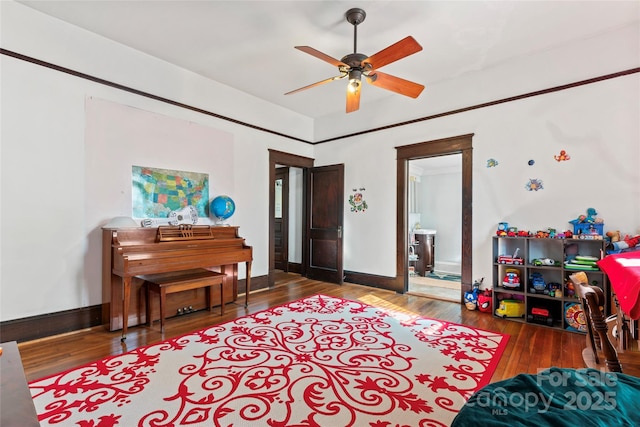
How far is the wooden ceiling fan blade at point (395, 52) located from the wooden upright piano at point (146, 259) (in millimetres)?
2739

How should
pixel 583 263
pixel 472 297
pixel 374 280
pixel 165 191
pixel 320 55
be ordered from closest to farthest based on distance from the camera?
pixel 320 55
pixel 583 263
pixel 165 191
pixel 472 297
pixel 374 280

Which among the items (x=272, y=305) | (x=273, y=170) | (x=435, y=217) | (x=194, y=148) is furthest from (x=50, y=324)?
(x=435, y=217)

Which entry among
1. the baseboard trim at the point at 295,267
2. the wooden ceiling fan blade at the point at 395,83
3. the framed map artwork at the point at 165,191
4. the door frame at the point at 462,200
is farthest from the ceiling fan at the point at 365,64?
the baseboard trim at the point at 295,267

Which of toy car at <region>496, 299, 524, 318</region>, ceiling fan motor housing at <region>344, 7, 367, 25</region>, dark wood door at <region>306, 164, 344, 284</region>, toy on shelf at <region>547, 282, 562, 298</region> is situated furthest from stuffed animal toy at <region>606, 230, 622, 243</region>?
dark wood door at <region>306, 164, 344, 284</region>

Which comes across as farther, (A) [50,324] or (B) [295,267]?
(B) [295,267]

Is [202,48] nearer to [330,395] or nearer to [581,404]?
[330,395]

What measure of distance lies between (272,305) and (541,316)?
327 centimetres

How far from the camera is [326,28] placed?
3.20 metres

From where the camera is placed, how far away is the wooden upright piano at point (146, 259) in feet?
10.2

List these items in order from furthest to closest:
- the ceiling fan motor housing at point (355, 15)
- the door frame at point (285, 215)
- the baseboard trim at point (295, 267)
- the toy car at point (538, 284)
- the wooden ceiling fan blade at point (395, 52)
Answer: the door frame at point (285, 215) → the baseboard trim at point (295, 267) → the toy car at point (538, 284) → the ceiling fan motor housing at point (355, 15) → the wooden ceiling fan blade at point (395, 52)

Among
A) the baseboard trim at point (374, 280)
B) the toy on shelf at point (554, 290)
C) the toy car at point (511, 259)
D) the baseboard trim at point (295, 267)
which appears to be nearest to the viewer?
the toy on shelf at point (554, 290)

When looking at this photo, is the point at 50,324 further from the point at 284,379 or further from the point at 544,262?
the point at 544,262

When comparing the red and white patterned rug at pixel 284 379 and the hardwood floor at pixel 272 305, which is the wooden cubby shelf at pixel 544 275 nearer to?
the hardwood floor at pixel 272 305

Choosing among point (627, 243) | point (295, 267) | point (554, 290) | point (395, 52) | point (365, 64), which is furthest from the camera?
point (295, 267)
